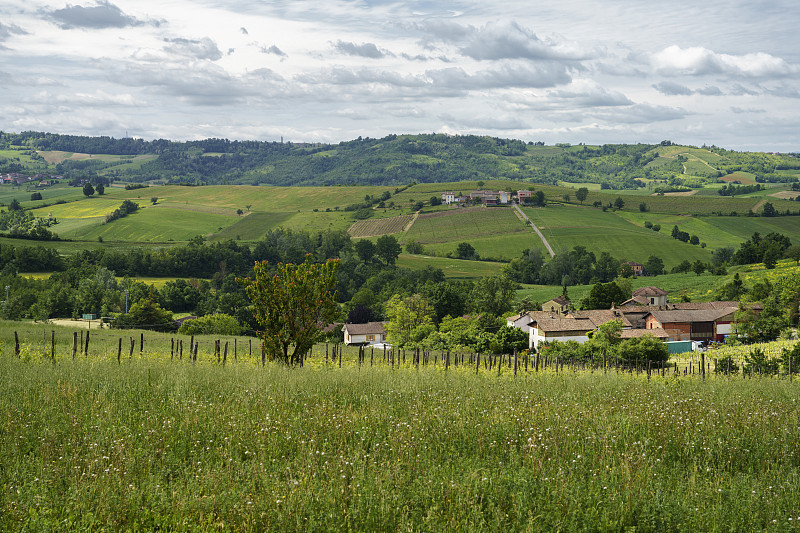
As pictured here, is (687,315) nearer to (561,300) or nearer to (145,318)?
(561,300)

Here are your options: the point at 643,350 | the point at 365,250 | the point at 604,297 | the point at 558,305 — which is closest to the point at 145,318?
the point at 558,305

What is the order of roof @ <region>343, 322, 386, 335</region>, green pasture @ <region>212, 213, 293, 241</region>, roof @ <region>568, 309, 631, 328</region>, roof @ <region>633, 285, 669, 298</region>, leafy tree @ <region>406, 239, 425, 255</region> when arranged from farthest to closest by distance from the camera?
green pasture @ <region>212, 213, 293, 241</region>
leafy tree @ <region>406, 239, 425, 255</region>
roof @ <region>343, 322, 386, 335</region>
roof @ <region>633, 285, 669, 298</region>
roof @ <region>568, 309, 631, 328</region>

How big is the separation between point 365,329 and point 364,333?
0.76 metres

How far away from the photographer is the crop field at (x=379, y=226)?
6467 inches

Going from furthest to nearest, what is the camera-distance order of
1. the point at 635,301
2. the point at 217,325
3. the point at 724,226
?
the point at 724,226
the point at 635,301
the point at 217,325

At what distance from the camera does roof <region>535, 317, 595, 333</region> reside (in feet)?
245

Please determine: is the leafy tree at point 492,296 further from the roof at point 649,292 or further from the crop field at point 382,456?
the crop field at point 382,456

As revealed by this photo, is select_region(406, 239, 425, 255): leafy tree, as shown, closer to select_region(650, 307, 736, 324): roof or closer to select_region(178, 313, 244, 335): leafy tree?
select_region(178, 313, 244, 335): leafy tree

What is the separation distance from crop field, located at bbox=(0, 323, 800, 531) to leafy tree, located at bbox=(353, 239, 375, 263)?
130065 mm

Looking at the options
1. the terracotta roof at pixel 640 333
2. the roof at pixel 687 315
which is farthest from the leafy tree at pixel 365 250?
the terracotta roof at pixel 640 333

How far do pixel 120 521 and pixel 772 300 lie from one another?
262 ft

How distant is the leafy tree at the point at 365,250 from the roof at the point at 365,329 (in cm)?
4225

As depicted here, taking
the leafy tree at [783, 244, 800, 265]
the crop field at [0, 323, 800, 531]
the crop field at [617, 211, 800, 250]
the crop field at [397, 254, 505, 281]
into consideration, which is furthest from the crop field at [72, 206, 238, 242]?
the crop field at [0, 323, 800, 531]

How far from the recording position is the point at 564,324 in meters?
75.8
